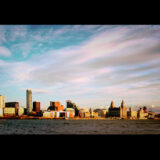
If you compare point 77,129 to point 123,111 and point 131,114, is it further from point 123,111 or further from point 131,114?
point 131,114

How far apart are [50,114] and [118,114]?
224 ft

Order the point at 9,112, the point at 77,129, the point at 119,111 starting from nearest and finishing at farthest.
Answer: the point at 77,129
the point at 119,111
the point at 9,112

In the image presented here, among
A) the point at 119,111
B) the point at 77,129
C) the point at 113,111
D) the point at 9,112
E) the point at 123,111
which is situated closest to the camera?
the point at 77,129

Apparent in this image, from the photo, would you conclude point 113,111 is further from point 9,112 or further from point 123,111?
point 9,112

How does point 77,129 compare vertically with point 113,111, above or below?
above

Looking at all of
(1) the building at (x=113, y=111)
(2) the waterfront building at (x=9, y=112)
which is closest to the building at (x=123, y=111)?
(1) the building at (x=113, y=111)

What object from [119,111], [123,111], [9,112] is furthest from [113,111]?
[9,112]

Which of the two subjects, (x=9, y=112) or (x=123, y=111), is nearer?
(x=123, y=111)
